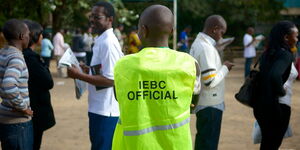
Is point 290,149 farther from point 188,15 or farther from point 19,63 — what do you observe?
point 188,15

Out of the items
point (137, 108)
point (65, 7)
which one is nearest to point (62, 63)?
point (137, 108)

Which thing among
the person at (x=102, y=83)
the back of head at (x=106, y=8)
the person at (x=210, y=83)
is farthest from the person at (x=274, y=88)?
the back of head at (x=106, y=8)

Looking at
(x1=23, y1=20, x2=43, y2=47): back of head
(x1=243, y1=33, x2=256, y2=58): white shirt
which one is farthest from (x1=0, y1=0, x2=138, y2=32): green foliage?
(x1=23, y1=20, x2=43, y2=47): back of head

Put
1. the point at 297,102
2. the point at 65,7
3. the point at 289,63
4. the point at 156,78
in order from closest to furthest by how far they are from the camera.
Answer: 1. the point at 156,78
2. the point at 289,63
3. the point at 297,102
4. the point at 65,7

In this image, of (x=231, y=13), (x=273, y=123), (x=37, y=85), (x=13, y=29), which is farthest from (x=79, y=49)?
(x=231, y=13)

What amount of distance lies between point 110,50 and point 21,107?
90 centimetres

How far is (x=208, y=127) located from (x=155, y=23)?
2397 mm

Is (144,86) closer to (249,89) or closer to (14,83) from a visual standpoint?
(14,83)

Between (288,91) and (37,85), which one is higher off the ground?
(37,85)

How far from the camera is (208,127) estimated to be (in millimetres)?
5023

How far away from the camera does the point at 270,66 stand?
4906mm

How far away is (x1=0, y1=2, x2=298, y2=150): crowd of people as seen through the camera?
9.16ft

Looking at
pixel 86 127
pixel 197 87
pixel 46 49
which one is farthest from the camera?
pixel 46 49

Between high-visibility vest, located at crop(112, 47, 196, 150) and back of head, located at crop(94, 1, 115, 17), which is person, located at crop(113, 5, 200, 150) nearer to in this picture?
high-visibility vest, located at crop(112, 47, 196, 150)
